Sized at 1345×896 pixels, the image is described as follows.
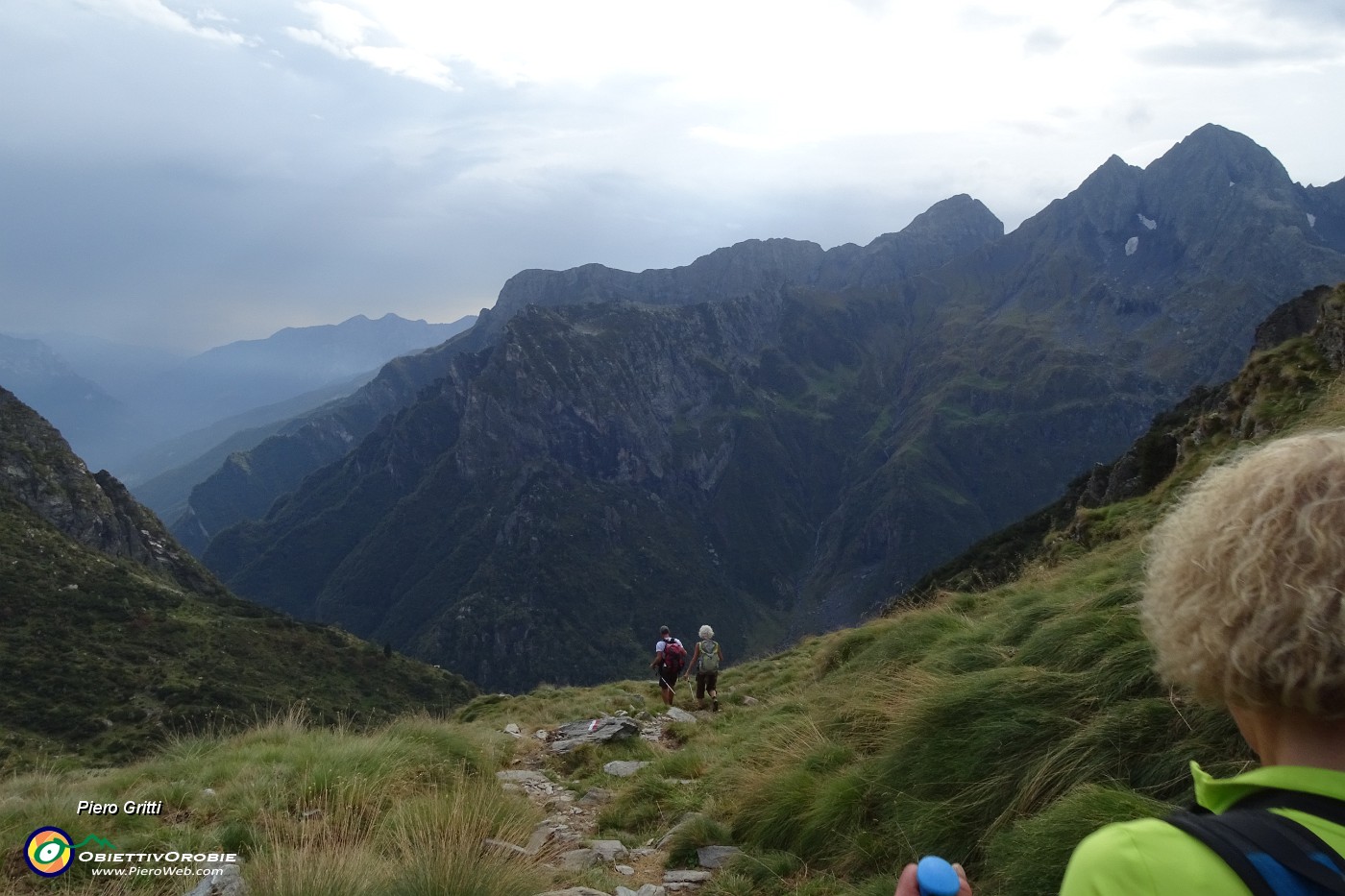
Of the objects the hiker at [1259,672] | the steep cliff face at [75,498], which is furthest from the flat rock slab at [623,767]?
the steep cliff face at [75,498]

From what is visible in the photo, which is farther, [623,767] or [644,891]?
[623,767]

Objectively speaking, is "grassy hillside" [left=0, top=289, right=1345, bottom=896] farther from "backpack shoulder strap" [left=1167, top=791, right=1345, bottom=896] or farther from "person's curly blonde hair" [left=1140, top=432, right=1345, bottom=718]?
"backpack shoulder strap" [left=1167, top=791, right=1345, bottom=896]

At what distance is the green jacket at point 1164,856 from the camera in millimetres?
1335

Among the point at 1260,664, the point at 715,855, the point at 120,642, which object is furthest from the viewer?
the point at 120,642

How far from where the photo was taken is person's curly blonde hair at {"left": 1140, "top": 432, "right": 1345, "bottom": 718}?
160 cm

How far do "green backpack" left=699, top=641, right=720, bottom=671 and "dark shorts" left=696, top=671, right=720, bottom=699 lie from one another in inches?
6.9

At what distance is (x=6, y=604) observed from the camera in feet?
221

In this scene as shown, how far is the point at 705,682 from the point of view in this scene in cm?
1678

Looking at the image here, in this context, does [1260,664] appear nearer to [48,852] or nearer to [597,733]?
[48,852]

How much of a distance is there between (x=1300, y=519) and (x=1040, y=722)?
455 centimetres

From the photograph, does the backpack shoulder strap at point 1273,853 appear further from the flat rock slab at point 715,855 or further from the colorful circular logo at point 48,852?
the colorful circular logo at point 48,852

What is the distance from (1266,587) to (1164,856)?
709 millimetres

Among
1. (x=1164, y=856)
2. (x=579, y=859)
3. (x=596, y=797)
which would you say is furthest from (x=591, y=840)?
(x=1164, y=856)

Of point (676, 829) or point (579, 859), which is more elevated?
point (579, 859)
